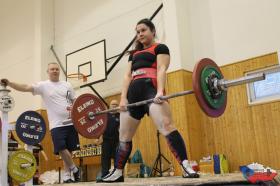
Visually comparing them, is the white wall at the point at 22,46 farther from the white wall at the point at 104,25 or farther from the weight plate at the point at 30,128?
the weight plate at the point at 30,128

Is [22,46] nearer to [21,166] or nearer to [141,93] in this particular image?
[21,166]

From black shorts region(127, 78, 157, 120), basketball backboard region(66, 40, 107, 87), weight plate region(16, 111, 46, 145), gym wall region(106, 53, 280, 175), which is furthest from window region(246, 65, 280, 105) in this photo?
weight plate region(16, 111, 46, 145)

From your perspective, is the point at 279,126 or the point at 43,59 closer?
the point at 279,126

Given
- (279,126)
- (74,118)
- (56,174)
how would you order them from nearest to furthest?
(74,118), (279,126), (56,174)

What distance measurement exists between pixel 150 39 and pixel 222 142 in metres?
3.26

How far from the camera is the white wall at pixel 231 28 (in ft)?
17.3

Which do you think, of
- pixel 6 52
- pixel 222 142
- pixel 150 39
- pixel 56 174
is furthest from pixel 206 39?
pixel 6 52

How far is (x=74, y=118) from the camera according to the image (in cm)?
309

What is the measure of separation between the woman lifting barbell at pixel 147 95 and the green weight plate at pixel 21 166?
1088mm

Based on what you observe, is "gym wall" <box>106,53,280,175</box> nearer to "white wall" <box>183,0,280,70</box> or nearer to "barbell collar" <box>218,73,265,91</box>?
"white wall" <box>183,0,280,70</box>

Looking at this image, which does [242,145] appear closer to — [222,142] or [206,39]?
[222,142]

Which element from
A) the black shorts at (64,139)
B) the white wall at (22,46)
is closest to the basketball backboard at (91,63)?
the white wall at (22,46)

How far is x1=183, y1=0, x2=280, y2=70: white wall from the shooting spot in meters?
5.27

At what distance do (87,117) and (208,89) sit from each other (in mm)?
1262
